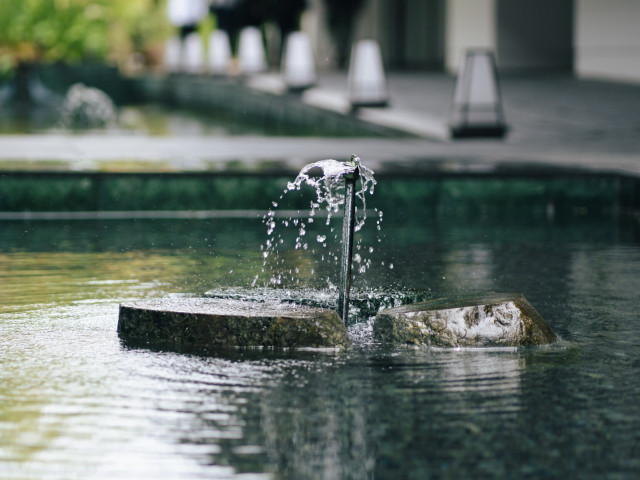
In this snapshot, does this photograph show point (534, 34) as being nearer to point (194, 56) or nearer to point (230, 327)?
point (194, 56)

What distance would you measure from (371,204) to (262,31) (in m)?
33.0

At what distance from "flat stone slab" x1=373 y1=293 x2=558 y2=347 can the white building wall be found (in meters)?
20.4

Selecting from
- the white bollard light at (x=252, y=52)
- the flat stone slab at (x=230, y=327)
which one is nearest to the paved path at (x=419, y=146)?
the flat stone slab at (x=230, y=327)

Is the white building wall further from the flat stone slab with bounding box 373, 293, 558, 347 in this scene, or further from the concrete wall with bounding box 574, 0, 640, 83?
the flat stone slab with bounding box 373, 293, 558, 347

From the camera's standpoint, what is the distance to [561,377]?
3676 mm

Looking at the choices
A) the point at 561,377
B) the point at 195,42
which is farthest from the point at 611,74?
the point at 561,377

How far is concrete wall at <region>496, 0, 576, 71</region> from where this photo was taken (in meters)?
24.6

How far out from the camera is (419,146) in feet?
38.0

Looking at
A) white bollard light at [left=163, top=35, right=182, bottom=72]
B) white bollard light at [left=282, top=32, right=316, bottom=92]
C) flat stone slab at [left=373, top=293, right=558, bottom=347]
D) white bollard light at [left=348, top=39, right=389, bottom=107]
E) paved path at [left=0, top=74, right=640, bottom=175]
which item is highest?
white bollard light at [left=163, top=35, right=182, bottom=72]

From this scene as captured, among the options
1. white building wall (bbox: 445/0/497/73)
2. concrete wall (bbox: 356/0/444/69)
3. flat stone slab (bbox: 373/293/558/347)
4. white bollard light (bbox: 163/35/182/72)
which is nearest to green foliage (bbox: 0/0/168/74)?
white bollard light (bbox: 163/35/182/72)

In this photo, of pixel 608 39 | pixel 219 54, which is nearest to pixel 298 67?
pixel 608 39

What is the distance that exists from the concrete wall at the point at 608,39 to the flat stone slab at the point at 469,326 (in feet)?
55.9

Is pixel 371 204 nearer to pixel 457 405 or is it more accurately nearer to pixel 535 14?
pixel 457 405

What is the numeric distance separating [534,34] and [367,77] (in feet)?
33.4
